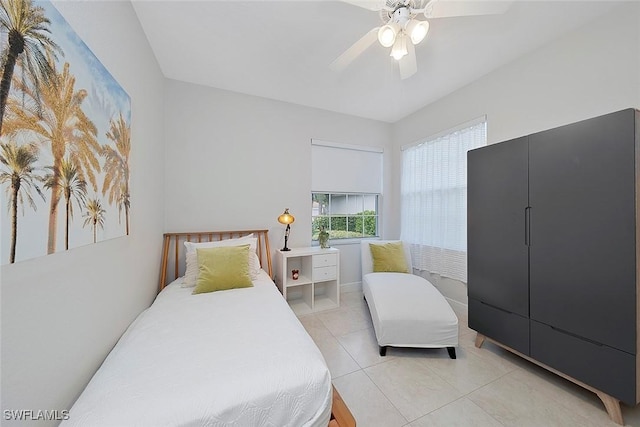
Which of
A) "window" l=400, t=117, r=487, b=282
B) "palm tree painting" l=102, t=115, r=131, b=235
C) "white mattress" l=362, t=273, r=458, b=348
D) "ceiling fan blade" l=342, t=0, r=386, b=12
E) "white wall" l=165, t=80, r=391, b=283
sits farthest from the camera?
"window" l=400, t=117, r=487, b=282

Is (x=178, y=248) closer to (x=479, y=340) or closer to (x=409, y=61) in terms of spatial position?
(x=409, y=61)

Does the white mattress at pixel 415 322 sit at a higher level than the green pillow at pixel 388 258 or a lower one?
lower

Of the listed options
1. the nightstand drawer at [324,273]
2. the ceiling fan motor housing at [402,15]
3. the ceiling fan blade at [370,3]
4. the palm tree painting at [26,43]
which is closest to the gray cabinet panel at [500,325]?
the nightstand drawer at [324,273]

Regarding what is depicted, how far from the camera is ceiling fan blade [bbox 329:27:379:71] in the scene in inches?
57.6

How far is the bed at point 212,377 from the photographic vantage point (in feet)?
2.62

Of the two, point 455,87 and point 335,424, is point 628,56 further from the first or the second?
point 335,424

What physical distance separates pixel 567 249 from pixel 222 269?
2633 millimetres

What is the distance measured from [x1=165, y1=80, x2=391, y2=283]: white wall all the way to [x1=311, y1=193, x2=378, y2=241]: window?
0.70 feet

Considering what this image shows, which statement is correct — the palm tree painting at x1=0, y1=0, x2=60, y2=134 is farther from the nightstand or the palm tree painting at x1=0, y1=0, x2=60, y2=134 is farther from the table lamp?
the nightstand

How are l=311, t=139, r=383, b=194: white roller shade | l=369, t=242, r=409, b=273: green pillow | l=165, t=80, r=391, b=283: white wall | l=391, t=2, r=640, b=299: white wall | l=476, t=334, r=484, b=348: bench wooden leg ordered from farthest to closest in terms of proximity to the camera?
l=311, t=139, r=383, b=194: white roller shade, l=369, t=242, r=409, b=273: green pillow, l=165, t=80, r=391, b=283: white wall, l=476, t=334, r=484, b=348: bench wooden leg, l=391, t=2, r=640, b=299: white wall

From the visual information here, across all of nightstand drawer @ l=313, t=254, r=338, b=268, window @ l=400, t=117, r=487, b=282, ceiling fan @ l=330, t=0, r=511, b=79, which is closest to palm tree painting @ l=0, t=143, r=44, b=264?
ceiling fan @ l=330, t=0, r=511, b=79

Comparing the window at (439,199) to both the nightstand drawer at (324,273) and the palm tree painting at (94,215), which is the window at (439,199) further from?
the palm tree painting at (94,215)

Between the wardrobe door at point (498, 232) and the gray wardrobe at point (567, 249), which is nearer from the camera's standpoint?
the gray wardrobe at point (567, 249)

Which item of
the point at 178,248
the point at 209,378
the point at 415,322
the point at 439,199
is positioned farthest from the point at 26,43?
the point at 439,199
